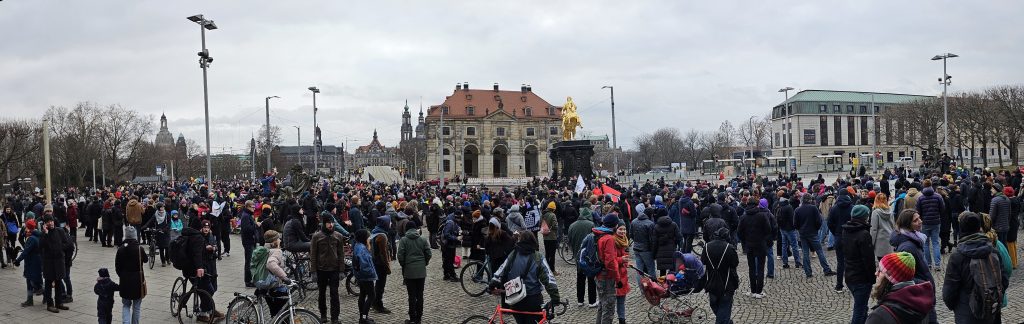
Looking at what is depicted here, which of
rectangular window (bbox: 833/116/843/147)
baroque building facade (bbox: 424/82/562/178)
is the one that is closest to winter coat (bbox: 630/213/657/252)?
baroque building facade (bbox: 424/82/562/178)

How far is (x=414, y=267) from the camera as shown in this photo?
997 centimetres

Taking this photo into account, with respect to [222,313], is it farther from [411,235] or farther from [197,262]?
[411,235]

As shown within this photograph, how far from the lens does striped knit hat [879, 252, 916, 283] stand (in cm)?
497

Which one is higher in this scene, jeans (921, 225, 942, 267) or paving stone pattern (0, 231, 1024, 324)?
jeans (921, 225, 942, 267)

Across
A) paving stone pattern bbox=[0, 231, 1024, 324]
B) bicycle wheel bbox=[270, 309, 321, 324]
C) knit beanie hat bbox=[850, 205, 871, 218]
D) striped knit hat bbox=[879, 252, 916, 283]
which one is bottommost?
paving stone pattern bbox=[0, 231, 1024, 324]

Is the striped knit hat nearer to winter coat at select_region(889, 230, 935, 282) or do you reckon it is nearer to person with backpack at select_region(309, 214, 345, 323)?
winter coat at select_region(889, 230, 935, 282)

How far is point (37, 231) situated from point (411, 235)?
684cm

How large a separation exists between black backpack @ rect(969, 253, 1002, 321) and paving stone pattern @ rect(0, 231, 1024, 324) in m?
3.24

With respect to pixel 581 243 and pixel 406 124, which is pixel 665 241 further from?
pixel 406 124

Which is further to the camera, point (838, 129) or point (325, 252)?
point (838, 129)

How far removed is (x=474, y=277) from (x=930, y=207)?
7.88 metres

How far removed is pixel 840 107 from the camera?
317 ft

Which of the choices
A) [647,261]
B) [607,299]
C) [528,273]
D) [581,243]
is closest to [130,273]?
[528,273]

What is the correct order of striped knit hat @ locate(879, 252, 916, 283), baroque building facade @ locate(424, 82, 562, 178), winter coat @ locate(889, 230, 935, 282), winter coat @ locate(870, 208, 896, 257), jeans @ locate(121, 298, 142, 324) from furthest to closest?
1. baroque building facade @ locate(424, 82, 562, 178)
2. winter coat @ locate(870, 208, 896, 257)
3. jeans @ locate(121, 298, 142, 324)
4. winter coat @ locate(889, 230, 935, 282)
5. striped knit hat @ locate(879, 252, 916, 283)
